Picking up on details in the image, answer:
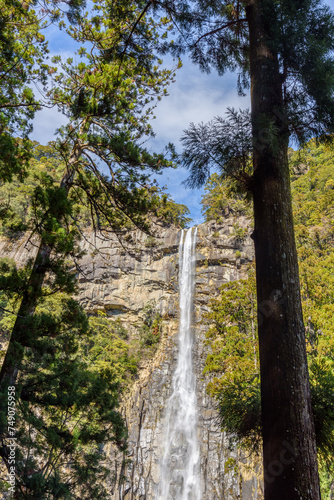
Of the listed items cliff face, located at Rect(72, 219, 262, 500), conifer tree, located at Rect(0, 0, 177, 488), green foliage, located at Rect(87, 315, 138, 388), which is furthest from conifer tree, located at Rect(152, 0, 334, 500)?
green foliage, located at Rect(87, 315, 138, 388)

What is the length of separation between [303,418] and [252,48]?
9.82 ft

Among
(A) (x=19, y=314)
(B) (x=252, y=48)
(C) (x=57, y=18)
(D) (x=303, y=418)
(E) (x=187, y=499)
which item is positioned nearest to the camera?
(D) (x=303, y=418)

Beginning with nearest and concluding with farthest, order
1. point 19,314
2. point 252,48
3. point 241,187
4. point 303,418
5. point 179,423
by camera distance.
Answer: point 303,418
point 252,48
point 241,187
point 19,314
point 179,423

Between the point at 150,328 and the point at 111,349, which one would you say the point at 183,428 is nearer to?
the point at 111,349

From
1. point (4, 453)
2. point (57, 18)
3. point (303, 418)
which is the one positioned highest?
point (57, 18)

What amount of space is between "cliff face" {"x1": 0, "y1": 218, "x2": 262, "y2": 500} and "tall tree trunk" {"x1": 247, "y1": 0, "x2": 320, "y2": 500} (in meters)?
10.5

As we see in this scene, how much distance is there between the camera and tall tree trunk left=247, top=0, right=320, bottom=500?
163 centimetres

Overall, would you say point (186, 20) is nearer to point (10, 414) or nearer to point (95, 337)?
point (10, 414)

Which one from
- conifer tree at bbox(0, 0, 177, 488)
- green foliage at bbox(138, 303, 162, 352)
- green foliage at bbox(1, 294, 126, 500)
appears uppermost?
green foliage at bbox(138, 303, 162, 352)

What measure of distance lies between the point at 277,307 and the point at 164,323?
1879cm

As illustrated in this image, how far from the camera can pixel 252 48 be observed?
2.83 meters

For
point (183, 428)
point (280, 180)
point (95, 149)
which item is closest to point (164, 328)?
point (183, 428)

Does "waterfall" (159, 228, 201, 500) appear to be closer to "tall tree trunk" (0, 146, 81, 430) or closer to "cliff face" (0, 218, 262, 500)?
"cliff face" (0, 218, 262, 500)

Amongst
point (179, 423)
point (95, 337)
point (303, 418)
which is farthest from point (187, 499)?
point (303, 418)
